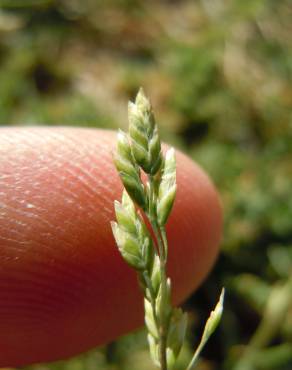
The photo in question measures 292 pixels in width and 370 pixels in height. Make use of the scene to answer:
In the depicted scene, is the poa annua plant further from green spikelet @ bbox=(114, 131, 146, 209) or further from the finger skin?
the finger skin

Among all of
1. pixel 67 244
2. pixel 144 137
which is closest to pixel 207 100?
pixel 67 244

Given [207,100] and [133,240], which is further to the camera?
[207,100]

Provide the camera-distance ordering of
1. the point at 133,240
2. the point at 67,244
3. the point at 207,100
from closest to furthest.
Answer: the point at 133,240 → the point at 67,244 → the point at 207,100

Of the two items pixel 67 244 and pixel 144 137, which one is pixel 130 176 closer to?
pixel 144 137

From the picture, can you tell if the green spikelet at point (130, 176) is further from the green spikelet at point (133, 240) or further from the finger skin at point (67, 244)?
the finger skin at point (67, 244)

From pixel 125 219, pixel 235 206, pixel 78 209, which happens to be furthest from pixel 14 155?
pixel 235 206
